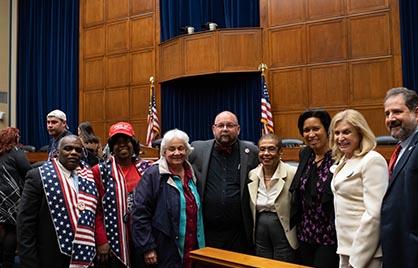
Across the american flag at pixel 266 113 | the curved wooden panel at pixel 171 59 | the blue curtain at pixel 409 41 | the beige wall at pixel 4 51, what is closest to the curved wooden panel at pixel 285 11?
the american flag at pixel 266 113

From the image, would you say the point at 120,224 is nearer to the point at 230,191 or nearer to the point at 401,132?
the point at 230,191

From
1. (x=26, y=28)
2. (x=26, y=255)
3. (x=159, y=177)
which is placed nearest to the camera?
(x=26, y=255)

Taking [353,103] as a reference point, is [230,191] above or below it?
below

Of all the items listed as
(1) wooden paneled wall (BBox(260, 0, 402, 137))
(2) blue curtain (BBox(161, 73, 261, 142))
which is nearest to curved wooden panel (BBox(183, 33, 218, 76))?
(2) blue curtain (BBox(161, 73, 261, 142))

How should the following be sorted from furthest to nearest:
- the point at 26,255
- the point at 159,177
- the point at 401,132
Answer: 1. the point at 159,177
2. the point at 26,255
3. the point at 401,132

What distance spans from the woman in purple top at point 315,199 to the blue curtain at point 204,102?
516 cm

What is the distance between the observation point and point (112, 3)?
866 cm

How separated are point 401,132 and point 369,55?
4921 mm

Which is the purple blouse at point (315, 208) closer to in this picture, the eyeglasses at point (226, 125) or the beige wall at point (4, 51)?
the eyeglasses at point (226, 125)

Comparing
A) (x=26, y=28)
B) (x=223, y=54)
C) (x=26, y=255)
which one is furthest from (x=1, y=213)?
(x=26, y=28)

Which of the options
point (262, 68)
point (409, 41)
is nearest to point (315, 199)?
point (409, 41)

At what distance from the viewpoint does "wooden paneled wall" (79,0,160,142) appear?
26.9 feet

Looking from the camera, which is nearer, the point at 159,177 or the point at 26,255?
the point at 26,255

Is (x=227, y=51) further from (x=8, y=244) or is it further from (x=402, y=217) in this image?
(x=402, y=217)
